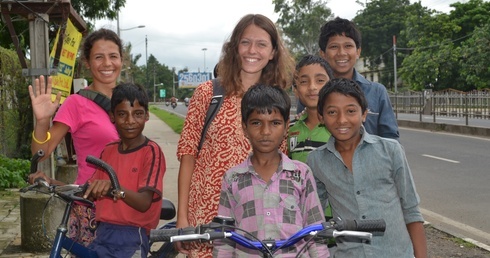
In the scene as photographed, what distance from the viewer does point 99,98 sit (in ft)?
11.3

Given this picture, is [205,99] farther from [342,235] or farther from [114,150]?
[342,235]

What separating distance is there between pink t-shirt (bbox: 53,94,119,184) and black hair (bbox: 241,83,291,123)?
1023 millimetres

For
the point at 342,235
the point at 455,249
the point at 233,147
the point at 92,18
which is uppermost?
the point at 92,18

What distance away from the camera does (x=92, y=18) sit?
1686 centimetres

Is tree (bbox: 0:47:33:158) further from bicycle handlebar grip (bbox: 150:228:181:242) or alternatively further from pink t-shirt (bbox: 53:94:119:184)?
bicycle handlebar grip (bbox: 150:228:181:242)

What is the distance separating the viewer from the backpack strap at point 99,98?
3.43m

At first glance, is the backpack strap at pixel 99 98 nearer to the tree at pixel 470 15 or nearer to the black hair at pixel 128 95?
the black hair at pixel 128 95

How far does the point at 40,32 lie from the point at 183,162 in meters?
3.74

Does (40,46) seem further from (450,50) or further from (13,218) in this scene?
(450,50)

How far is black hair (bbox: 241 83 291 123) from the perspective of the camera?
8.62 feet

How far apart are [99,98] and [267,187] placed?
1.30 meters

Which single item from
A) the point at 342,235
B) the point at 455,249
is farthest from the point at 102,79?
the point at 455,249

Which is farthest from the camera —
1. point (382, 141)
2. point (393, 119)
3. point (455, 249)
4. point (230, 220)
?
point (455, 249)

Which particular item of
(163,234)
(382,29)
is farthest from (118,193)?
(382,29)
